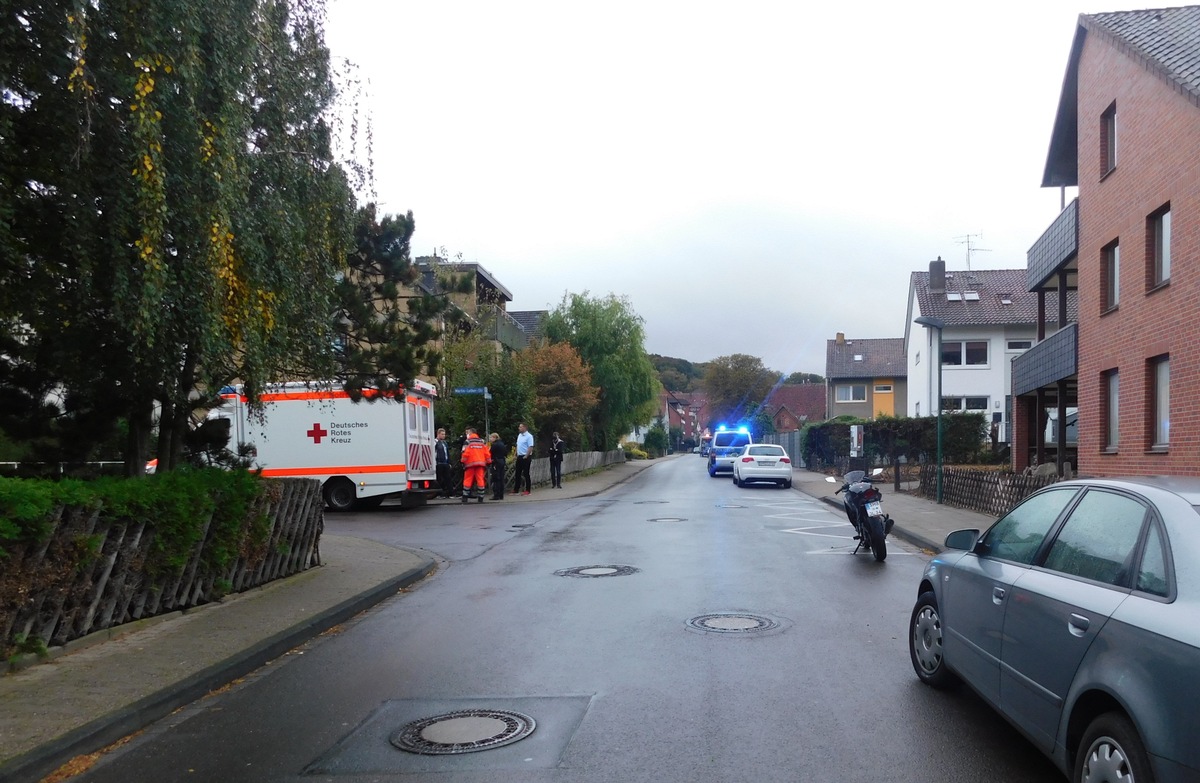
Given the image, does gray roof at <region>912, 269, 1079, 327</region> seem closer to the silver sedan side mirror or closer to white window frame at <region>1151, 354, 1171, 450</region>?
white window frame at <region>1151, 354, 1171, 450</region>

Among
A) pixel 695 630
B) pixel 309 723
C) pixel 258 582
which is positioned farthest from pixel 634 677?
pixel 258 582

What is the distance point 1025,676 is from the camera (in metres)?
4.30

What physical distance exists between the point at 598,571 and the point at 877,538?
3.64 m

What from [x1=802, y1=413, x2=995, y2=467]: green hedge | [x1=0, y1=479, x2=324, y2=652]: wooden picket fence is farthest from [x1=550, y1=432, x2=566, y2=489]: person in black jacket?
[x1=0, y1=479, x2=324, y2=652]: wooden picket fence

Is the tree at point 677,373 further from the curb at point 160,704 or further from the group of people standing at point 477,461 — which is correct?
the curb at point 160,704

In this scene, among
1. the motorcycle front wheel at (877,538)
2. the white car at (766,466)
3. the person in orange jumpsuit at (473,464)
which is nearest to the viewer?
the motorcycle front wheel at (877,538)

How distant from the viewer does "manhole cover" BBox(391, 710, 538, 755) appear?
497cm

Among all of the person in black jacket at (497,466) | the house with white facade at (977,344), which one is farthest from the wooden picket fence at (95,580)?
the house with white facade at (977,344)

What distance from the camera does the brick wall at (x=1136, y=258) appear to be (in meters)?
14.0

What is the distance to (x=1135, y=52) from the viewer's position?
51.6 feet

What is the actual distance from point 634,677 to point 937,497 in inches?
649

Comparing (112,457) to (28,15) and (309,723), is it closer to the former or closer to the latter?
(28,15)

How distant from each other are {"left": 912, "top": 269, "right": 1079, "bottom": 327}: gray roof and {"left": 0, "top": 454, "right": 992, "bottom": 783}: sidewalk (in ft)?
116

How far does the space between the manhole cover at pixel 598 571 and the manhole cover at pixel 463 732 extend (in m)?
5.33
